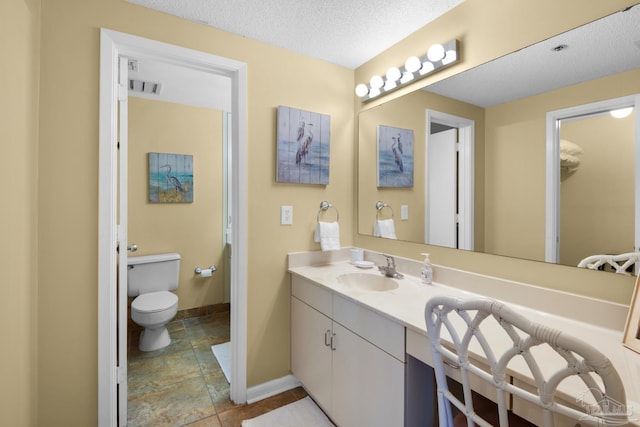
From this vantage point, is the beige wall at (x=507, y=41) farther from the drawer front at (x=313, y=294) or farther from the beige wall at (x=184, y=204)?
the beige wall at (x=184, y=204)

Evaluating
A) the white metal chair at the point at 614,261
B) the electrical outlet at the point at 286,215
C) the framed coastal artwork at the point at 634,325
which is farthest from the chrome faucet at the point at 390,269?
the framed coastal artwork at the point at 634,325

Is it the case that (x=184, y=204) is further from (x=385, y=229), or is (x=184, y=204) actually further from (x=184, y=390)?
(x=385, y=229)

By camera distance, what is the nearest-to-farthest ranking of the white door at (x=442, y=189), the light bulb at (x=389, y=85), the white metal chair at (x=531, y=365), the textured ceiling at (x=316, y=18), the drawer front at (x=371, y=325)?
the white metal chair at (x=531, y=365) < the drawer front at (x=371, y=325) < the textured ceiling at (x=316, y=18) < the white door at (x=442, y=189) < the light bulb at (x=389, y=85)

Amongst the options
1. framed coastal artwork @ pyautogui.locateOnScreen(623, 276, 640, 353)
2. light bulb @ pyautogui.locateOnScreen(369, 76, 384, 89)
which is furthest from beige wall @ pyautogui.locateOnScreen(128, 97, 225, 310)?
framed coastal artwork @ pyautogui.locateOnScreen(623, 276, 640, 353)

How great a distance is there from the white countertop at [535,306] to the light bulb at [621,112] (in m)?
0.67

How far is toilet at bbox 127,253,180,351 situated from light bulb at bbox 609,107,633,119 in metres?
2.80

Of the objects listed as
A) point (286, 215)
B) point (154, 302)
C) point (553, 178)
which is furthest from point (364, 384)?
point (154, 302)

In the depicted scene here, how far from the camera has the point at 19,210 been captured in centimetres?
114

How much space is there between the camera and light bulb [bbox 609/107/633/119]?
3.28 feet

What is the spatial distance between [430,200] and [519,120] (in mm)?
597

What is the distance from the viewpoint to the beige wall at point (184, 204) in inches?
107

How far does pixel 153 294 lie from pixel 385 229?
2.07 meters

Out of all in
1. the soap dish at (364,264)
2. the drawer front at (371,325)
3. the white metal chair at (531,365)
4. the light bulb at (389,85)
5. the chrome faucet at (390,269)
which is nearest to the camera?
the white metal chair at (531,365)

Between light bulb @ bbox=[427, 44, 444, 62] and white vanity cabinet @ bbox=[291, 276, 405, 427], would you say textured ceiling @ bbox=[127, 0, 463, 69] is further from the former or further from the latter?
white vanity cabinet @ bbox=[291, 276, 405, 427]
